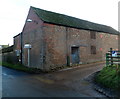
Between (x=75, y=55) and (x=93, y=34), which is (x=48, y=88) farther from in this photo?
(x=93, y=34)

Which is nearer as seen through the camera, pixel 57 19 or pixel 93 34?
pixel 57 19

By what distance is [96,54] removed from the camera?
19.3 metres

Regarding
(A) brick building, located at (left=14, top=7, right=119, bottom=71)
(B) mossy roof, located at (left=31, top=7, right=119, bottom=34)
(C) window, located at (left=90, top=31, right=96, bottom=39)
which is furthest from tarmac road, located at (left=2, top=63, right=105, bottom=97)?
(C) window, located at (left=90, top=31, right=96, bottom=39)

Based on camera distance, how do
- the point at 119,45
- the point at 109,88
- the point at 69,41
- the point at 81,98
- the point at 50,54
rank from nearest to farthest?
the point at 81,98, the point at 109,88, the point at 50,54, the point at 69,41, the point at 119,45

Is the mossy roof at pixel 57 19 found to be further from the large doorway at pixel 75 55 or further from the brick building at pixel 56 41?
the large doorway at pixel 75 55

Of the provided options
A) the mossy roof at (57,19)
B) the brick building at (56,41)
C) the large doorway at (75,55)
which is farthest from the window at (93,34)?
the large doorway at (75,55)

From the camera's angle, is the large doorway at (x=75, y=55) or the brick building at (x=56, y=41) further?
the large doorway at (x=75, y=55)

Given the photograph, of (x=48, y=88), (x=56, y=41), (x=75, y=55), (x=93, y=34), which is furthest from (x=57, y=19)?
(x=48, y=88)

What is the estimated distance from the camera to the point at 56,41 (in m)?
14.4

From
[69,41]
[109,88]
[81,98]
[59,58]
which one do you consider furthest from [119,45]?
[81,98]

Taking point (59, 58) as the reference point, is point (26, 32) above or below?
above

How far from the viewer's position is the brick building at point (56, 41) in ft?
44.9

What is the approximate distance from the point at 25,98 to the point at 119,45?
2479 cm

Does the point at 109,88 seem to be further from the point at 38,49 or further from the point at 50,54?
the point at 38,49
